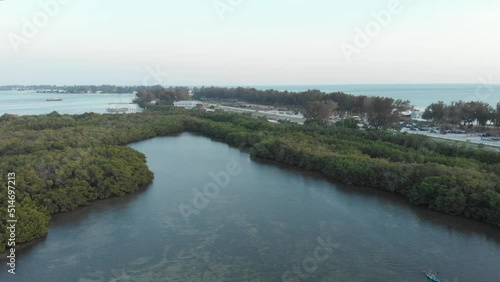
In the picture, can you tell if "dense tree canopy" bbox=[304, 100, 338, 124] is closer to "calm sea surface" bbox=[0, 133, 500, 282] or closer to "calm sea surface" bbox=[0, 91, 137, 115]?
"calm sea surface" bbox=[0, 133, 500, 282]

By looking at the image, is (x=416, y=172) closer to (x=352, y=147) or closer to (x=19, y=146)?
(x=352, y=147)

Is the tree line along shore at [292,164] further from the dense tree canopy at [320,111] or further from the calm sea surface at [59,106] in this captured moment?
the calm sea surface at [59,106]

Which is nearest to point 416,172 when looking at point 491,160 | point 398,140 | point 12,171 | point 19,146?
point 491,160

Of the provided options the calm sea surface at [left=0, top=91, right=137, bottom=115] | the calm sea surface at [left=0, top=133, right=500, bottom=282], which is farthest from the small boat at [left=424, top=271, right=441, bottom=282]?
the calm sea surface at [left=0, top=91, right=137, bottom=115]

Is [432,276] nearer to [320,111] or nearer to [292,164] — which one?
[292,164]

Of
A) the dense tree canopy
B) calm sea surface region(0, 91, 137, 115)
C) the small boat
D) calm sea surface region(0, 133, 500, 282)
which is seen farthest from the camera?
calm sea surface region(0, 91, 137, 115)

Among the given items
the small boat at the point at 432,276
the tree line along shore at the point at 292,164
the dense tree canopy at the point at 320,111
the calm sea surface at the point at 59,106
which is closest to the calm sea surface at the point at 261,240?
the small boat at the point at 432,276

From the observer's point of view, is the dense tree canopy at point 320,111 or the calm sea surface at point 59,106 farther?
the calm sea surface at point 59,106
